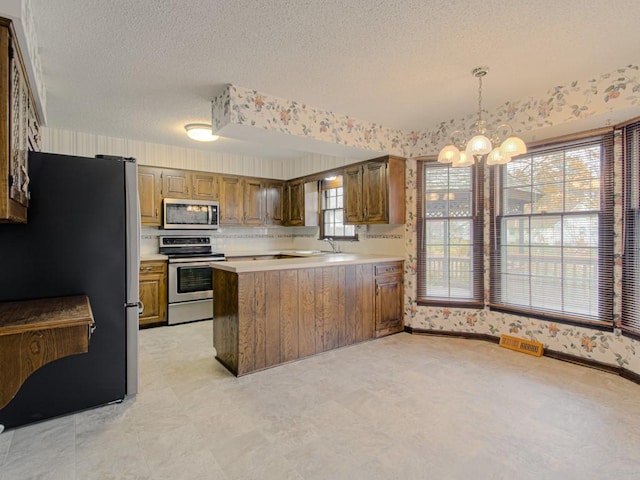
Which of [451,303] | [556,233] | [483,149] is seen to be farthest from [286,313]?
[556,233]

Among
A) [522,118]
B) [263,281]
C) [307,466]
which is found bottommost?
[307,466]

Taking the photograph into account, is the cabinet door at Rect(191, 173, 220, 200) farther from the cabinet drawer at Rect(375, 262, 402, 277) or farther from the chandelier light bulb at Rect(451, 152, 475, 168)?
the chandelier light bulb at Rect(451, 152, 475, 168)

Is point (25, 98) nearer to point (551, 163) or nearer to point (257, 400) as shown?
point (257, 400)

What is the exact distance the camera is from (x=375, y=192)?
419cm

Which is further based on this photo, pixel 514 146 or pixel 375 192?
pixel 375 192

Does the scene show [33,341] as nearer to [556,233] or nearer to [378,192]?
[378,192]

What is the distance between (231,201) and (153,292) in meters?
1.81

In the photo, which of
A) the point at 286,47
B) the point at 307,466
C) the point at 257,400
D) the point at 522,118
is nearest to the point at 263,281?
the point at 257,400

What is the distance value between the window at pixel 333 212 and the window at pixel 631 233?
9.81 ft

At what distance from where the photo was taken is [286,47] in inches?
90.5

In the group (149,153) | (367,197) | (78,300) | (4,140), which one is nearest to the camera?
(4,140)

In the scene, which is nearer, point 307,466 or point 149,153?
point 307,466

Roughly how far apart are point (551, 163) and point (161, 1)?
11.5 ft

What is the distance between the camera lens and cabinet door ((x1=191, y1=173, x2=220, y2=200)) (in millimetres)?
5066
